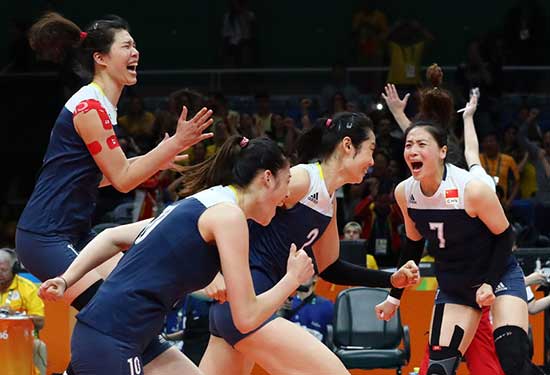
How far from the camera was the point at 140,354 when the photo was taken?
479cm

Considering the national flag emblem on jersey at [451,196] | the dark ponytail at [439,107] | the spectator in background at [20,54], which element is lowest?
the spectator in background at [20,54]

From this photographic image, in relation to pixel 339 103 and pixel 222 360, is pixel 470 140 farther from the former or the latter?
pixel 339 103

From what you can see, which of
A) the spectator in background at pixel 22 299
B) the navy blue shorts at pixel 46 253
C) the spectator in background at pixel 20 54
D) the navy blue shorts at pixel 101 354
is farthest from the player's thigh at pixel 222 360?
the spectator in background at pixel 20 54

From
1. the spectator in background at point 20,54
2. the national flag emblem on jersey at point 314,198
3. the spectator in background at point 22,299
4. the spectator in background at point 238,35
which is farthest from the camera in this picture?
the spectator in background at point 238,35

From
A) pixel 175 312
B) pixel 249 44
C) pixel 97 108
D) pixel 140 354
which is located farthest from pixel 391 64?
pixel 140 354

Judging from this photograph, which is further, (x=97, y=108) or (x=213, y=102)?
(x=213, y=102)

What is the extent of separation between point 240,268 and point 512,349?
8.48 feet

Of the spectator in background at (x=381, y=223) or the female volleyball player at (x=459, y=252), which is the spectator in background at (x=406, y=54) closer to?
the spectator in background at (x=381, y=223)

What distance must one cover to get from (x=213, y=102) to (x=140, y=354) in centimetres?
895

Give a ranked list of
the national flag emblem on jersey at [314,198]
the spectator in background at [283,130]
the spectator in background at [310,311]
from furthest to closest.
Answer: the spectator in background at [283,130], the spectator in background at [310,311], the national flag emblem on jersey at [314,198]

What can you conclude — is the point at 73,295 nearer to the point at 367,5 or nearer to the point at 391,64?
the point at 391,64

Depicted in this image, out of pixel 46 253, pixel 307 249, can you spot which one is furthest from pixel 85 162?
pixel 307 249

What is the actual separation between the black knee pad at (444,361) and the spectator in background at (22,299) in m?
3.83

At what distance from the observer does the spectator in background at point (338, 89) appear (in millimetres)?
14805
